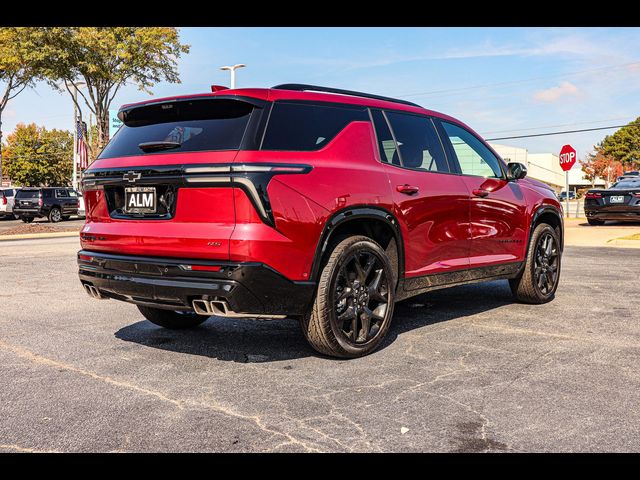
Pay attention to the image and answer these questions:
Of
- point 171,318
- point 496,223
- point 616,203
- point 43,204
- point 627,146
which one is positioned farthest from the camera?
point 627,146

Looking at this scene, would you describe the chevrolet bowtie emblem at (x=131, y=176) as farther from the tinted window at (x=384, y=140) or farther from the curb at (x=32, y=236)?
the curb at (x=32, y=236)

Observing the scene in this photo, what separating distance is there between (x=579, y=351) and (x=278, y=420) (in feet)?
8.38

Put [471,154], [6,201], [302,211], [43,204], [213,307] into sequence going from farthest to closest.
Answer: [6,201], [43,204], [471,154], [302,211], [213,307]

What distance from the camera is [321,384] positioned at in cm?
383

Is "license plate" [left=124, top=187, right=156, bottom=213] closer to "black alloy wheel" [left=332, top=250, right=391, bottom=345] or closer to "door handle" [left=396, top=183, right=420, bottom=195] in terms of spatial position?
"black alloy wheel" [left=332, top=250, right=391, bottom=345]

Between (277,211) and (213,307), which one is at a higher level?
(277,211)

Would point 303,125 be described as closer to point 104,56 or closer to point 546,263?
point 546,263

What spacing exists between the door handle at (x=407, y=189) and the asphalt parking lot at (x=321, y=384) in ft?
3.89

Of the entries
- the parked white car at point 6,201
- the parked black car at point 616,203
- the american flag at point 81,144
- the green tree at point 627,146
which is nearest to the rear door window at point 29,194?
the parked white car at point 6,201

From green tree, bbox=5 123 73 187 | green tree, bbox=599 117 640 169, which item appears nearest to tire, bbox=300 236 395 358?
green tree, bbox=5 123 73 187

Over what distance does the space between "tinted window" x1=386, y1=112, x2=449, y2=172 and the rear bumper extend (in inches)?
62.8

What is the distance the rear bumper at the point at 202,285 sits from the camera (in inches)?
148

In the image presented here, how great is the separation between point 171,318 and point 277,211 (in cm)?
206

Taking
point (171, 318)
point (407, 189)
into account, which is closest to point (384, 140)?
point (407, 189)
